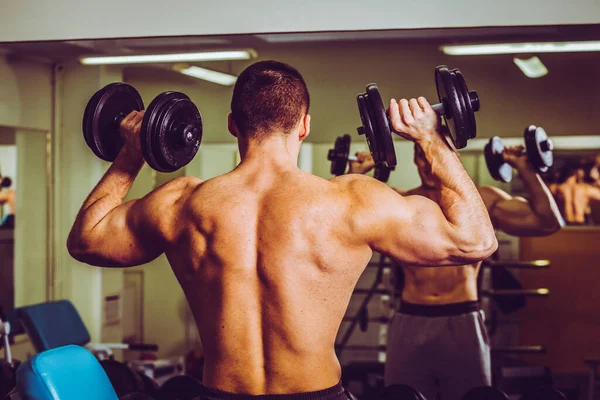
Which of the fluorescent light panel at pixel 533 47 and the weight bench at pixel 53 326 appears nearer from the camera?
the fluorescent light panel at pixel 533 47

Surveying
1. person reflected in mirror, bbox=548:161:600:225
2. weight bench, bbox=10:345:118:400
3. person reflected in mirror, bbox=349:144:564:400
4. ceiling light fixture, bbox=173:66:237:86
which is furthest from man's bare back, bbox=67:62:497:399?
person reflected in mirror, bbox=548:161:600:225

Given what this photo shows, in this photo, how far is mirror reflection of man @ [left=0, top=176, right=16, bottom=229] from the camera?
4003 millimetres

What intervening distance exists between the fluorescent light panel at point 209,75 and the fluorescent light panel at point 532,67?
4.99ft

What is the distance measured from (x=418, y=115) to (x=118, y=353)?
130 inches

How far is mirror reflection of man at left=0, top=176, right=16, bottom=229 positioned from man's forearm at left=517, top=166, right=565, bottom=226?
2756 millimetres

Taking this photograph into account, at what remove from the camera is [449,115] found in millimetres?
1677

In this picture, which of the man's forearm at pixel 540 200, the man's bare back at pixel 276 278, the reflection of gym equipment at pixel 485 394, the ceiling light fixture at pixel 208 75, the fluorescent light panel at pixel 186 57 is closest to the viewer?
the man's bare back at pixel 276 278

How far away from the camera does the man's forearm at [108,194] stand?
1.75 metres

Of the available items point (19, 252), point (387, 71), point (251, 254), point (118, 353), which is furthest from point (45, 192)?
point (251, 254)

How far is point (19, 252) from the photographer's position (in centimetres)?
409

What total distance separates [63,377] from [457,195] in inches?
43.7

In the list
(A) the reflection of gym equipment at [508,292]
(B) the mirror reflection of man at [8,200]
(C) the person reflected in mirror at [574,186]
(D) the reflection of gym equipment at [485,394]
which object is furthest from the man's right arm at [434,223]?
(B) the mirror reflection of man at [8,200]

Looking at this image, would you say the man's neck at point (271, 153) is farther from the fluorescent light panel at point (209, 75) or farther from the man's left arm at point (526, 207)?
the fluorescent light panel at point (209, 75)

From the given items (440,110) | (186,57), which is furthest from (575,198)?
(440,110)
